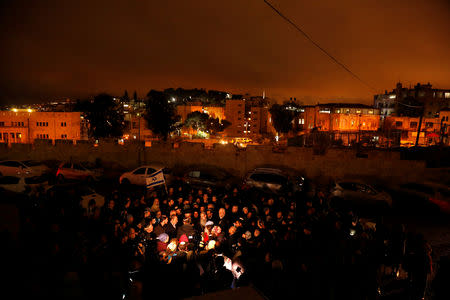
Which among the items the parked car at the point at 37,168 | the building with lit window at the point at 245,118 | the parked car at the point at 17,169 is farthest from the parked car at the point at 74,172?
the building with lit window at the point at 245,118

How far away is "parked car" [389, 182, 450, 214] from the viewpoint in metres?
11.0

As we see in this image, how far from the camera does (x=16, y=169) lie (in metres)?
14.5

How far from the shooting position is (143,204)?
8.93 metres

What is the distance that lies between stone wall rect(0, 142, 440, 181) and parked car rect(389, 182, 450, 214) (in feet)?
5.91

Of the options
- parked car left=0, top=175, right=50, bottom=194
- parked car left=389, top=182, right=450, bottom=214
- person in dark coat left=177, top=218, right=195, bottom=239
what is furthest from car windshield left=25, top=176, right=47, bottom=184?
parked car left=389, top=182, right=450, bottom=214

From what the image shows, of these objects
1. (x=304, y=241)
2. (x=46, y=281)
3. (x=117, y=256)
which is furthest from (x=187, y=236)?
(x=46, y=281)

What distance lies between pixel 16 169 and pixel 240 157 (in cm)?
1293

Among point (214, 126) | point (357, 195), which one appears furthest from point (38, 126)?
point (357, 195)

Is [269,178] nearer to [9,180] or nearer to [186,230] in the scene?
[186,230]

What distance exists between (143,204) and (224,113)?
217ft

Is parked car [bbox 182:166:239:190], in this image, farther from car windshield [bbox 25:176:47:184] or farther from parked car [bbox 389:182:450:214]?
parked car [bbox 389:182:450:214]

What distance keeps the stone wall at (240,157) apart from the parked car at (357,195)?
3.48 metres

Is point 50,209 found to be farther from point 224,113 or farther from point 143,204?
point 224,113

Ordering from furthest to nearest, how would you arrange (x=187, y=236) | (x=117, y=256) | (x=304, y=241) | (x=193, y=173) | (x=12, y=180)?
1. (x=193, y=173)
2. (x=12, y=180)
3. (x=187, y=236)
4. (x=304, y=241)
5. (x=117, y=256)
